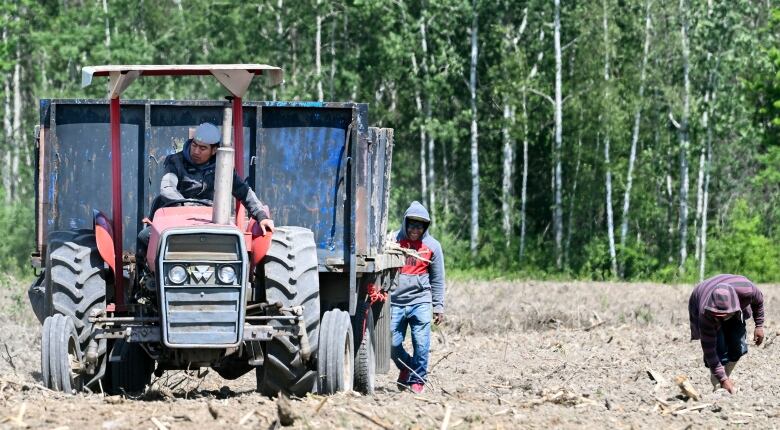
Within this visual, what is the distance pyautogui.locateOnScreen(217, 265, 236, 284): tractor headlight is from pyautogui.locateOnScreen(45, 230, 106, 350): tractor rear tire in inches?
44.7

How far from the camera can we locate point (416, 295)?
14.5m

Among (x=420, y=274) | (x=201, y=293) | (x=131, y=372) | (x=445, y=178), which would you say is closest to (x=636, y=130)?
(x=445, y=178)

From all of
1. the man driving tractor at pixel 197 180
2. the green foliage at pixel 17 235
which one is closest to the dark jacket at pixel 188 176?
the man driving tractor at pixel 197 180

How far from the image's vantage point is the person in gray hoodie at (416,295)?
14352mm

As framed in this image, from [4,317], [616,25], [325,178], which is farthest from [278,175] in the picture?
[616,25]

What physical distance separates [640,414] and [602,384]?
9.56 ft

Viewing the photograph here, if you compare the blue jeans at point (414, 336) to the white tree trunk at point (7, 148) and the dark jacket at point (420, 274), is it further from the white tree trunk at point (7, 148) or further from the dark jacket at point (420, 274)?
the white tree trunk at point (7, 148)

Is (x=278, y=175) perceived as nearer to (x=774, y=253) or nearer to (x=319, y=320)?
(x=319, y=320)

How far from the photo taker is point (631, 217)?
152ft

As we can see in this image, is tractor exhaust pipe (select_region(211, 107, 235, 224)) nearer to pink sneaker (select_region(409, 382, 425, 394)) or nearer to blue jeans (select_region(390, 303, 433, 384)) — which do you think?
pink sneaker (select_region(409, 382, 425, 394))

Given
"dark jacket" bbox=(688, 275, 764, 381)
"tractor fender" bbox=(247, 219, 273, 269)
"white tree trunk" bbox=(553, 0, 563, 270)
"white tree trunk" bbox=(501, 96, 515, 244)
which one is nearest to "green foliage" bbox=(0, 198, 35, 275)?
"white tree trunk" bbox=(501, 96, 515, 244)

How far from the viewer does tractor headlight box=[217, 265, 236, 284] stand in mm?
10039

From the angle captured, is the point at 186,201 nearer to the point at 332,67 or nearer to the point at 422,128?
the point at 422,128

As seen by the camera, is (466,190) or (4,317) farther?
(466,190)
